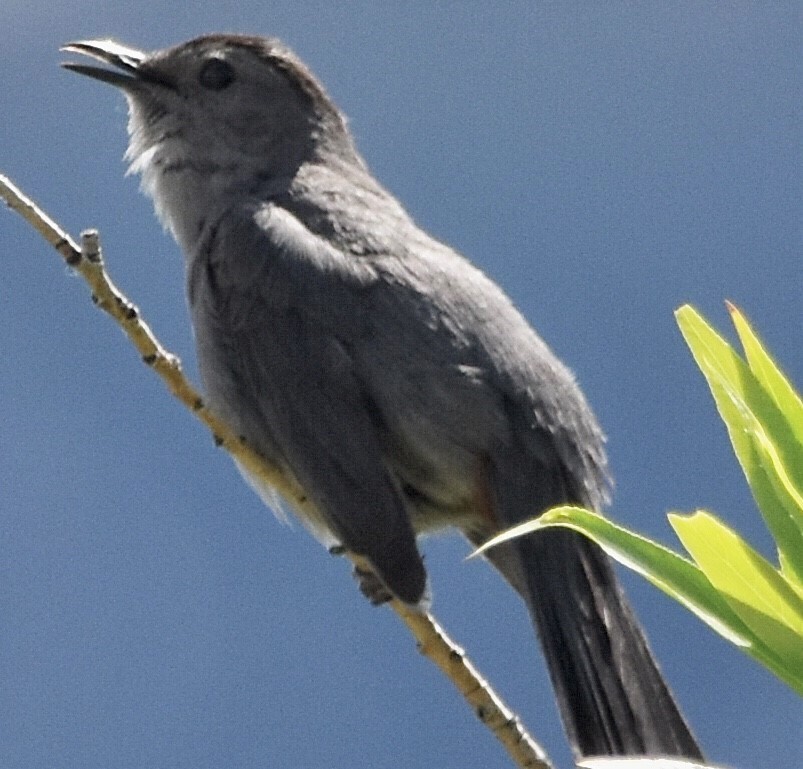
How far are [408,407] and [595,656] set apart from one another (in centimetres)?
88

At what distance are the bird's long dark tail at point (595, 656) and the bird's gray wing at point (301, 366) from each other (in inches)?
13.4

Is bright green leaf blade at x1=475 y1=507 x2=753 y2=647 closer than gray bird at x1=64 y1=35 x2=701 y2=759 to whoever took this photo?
Yes

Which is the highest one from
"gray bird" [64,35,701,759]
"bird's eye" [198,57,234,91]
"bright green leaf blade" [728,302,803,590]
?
"bird's eye" [198,57,234,91]

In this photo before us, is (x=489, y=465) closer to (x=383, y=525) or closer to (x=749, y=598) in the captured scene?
(x=383, y=525)

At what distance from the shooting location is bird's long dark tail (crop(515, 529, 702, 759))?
3506mm

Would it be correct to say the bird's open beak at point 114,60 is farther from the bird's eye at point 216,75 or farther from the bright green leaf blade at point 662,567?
the bright green leaf blade at point 662,567

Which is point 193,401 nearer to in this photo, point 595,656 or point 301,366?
point 301,366

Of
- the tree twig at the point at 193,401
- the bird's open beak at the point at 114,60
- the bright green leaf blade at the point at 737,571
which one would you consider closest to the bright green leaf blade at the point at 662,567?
the bright green leaf blade at the point at 737,571

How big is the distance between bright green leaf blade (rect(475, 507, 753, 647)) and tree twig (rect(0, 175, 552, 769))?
2.09ft

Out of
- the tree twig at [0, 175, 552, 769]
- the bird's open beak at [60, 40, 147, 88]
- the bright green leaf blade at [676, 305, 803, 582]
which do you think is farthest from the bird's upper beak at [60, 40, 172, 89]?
the bright green leaf blade at [676, 305, 803, 582]

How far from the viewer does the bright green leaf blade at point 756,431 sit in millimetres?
1703

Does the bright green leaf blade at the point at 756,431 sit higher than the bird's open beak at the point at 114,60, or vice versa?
the bird's open beak at the point at 114,60

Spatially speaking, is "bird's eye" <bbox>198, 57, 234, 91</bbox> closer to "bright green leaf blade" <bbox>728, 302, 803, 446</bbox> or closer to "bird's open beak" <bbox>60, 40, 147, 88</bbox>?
"bird's open beak" <bbox>60, 40, 147, 88</bbox>

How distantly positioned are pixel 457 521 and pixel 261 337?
78 centimetres
